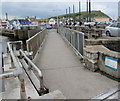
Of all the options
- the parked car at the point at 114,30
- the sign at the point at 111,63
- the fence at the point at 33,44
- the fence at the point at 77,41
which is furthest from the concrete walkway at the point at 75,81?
the parked car at the point at 114,30

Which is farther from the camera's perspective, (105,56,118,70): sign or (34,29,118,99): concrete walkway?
(105,56,118,70): sign

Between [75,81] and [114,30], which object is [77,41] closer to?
[75,81]

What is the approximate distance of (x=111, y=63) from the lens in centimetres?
435

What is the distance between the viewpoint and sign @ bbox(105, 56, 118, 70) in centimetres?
421

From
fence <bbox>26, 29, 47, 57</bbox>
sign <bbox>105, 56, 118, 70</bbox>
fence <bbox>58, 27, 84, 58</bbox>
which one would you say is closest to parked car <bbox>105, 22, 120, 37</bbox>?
fence <bbox>58, 27, 84, 58</bbox>

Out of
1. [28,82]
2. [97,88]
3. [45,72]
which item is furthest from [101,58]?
[28,82]

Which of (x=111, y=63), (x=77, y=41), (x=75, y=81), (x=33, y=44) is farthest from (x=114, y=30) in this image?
(x=75, y=81)

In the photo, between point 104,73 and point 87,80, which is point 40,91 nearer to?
point 87,80

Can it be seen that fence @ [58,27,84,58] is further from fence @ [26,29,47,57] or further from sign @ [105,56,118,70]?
fence @ [26,29,47,57]

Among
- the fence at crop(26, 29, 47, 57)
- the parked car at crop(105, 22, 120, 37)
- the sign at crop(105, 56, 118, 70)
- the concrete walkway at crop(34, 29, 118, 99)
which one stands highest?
the parked car at crop(105, 22, 120, 37)

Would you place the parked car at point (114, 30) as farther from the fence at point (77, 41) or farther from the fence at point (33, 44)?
the fence at point (33, 44)

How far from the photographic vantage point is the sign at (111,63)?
13.8 feet

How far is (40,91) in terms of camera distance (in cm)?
281

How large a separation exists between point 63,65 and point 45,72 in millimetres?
1115
